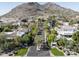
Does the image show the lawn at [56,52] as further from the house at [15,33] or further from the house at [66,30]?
the house at [15,33]

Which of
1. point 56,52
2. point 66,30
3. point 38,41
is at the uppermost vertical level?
point 66,30

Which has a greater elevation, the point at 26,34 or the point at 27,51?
the point at 26,34

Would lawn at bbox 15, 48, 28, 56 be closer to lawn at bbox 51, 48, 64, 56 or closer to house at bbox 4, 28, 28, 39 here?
house at bbox 4, 28, 28, 39

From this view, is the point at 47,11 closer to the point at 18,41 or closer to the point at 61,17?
the point at 61,17

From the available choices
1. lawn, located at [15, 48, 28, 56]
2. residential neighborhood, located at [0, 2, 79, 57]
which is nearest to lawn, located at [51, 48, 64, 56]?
residential neighborhood, located at [0, 2, 79, 57]

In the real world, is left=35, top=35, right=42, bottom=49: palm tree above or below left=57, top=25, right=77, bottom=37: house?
below

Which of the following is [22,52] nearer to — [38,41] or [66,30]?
[38,41]

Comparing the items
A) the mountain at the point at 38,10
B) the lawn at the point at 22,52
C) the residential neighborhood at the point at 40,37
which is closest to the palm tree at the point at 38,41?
the residential neighborhood at the point at 40,37

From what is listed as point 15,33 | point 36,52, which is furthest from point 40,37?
point 15,33

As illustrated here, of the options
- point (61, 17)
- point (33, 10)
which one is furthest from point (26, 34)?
point (61, 17)
